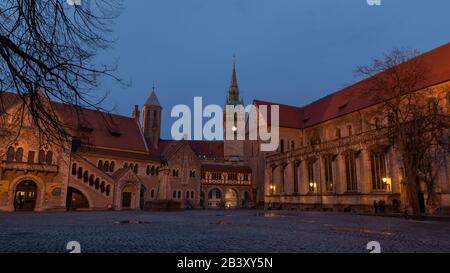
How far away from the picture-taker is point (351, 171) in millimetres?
38562

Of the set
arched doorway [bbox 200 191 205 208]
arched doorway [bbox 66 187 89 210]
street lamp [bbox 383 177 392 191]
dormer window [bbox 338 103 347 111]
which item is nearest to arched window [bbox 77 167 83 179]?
arched doorway [bbox 66 187 89 210]

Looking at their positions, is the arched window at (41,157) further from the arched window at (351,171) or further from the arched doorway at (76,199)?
the arched window at (351,171)

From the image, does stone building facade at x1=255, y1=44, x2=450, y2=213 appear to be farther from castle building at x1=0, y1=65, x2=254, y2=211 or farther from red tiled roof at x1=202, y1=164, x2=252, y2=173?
castle building at x1=0, y1=65, x2=254, y2=211

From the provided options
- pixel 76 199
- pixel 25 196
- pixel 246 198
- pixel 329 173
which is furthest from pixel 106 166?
pixel 329 173

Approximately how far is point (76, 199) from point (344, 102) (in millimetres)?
40752

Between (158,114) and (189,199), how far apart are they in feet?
73.7

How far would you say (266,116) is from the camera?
60531 mm

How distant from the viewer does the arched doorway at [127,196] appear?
153ft

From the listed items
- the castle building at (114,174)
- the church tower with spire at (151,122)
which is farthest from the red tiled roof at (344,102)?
the church tower with spire at (151,122)

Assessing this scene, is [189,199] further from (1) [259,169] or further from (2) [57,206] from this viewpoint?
(2) [57,206]

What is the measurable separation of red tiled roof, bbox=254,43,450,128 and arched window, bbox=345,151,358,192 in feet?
22.3

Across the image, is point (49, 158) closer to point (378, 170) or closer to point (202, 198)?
point (202, 198)
